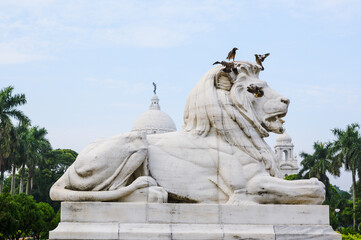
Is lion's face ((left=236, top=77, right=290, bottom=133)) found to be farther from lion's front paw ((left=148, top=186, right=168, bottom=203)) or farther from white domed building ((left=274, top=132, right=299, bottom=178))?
white domed building ((left=274, top=132, right=299, bottom=178))

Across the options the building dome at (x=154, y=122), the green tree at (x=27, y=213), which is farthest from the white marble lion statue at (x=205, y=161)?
the building dome at (x=154, y=122)

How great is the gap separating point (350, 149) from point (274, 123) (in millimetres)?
37171

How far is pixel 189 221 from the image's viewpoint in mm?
7973

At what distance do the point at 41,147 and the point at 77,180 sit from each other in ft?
146

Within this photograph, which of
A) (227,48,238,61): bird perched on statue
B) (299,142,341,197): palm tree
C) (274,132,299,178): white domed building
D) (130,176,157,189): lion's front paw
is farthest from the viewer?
(274,132,299,178): white domed building

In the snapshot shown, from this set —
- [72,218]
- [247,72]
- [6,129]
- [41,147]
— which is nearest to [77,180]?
[72,218]

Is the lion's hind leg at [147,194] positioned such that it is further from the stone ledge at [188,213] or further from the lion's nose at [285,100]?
the lion's nose at [285,100]

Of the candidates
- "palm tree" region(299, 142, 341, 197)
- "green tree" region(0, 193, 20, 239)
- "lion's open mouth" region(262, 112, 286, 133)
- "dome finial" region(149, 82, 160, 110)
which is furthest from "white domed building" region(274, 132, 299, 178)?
"lion's open mouth" region(262, 112, 286, 133)

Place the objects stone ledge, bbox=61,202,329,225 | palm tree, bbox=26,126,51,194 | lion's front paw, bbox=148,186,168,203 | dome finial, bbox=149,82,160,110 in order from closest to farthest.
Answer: stone ledge, bbox=61,202,329,225 < lion's front paw, bbox=148,186,168,203 < palm tree, bbox=26,126,51,194 < dome finial, bbox=149,82,160,110

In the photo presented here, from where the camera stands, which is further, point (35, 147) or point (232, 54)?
point (35, 147)

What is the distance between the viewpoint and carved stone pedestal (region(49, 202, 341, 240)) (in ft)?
25.5

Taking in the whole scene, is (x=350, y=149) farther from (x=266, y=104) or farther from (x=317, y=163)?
(x=266, y=104)

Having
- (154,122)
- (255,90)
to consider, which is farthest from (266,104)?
(154,122)

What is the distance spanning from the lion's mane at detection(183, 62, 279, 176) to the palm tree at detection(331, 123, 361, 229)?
1447 inches
